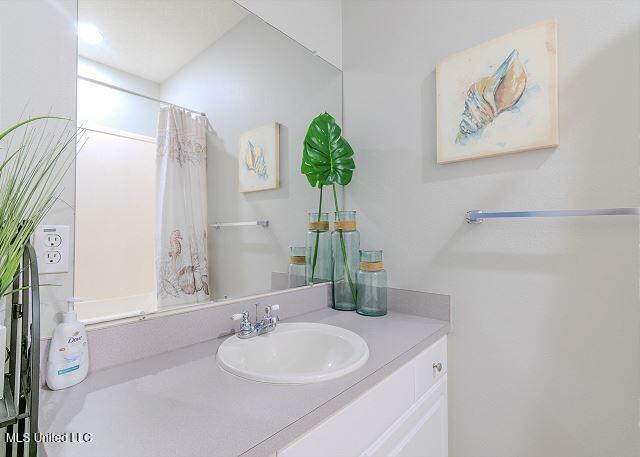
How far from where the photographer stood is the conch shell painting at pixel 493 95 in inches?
41.9

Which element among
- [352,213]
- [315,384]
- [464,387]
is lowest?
[464,387]

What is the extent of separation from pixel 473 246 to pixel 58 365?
128 centimetres

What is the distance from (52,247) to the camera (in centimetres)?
77

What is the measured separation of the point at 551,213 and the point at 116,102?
1324mm

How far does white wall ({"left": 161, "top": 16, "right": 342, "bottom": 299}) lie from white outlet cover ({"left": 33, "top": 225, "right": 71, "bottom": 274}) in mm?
408

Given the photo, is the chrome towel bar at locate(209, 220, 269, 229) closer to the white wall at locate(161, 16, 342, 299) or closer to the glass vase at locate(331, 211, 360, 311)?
the white wall at locate(161, 16, 342, 299)

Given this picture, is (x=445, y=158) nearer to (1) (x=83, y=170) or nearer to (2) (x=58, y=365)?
(1) (x=83, y=170)

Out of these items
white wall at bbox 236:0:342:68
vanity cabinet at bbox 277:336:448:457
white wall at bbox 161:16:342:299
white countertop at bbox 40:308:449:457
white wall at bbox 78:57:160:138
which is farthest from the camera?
white wall at bbox 236:0:342:68

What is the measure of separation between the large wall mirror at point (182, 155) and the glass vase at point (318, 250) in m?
0.08

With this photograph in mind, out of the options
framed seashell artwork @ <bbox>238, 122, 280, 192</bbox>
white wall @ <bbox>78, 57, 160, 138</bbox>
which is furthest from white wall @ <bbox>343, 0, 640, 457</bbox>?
white wall @ <bbox>78, 57, 160, 138</bbox>

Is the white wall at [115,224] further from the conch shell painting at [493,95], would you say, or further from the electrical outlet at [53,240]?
the conch shell painting at [493,95]

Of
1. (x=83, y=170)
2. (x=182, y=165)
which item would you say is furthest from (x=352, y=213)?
(x=83, y=170)

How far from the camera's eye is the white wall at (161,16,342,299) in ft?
3.65

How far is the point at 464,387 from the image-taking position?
1189mm
